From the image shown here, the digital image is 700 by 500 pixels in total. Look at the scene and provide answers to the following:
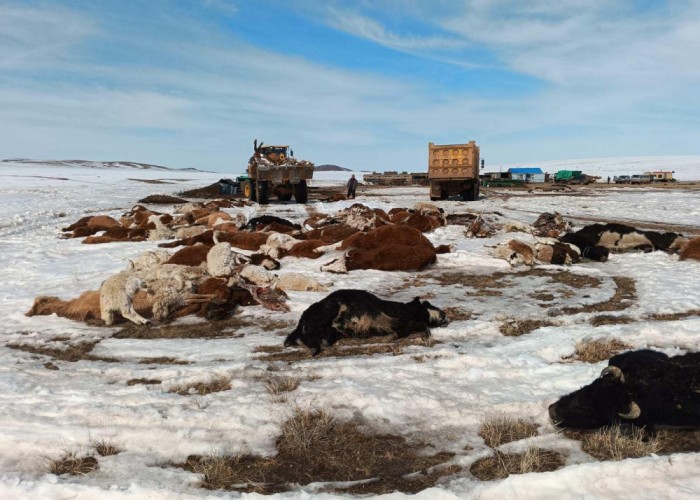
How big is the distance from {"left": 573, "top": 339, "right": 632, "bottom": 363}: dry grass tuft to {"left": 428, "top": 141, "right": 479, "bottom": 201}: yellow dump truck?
19.7m

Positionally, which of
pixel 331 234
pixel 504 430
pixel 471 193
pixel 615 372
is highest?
pixel 471 193

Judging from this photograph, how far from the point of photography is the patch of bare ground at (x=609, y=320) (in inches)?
207

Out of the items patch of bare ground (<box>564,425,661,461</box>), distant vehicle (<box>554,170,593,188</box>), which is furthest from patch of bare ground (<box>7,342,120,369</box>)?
distant vehicle (<box>554,170,593,188</box>)

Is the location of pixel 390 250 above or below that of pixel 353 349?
above

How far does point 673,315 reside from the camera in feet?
18.0

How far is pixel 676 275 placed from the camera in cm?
756

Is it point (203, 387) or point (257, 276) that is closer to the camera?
point (203, 387)

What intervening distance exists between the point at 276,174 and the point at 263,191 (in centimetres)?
106

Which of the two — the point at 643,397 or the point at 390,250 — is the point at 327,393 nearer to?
the point at 643,397

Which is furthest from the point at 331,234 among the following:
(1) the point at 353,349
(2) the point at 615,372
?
(2) the point at 615,372

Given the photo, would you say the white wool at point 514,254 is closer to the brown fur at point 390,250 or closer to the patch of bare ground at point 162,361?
the brown fur at point 390,250

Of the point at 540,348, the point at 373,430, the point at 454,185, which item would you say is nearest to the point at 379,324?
the point at 540,348

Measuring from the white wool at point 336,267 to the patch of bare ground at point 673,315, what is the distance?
14.8ft

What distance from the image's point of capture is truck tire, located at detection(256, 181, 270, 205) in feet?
73.7
